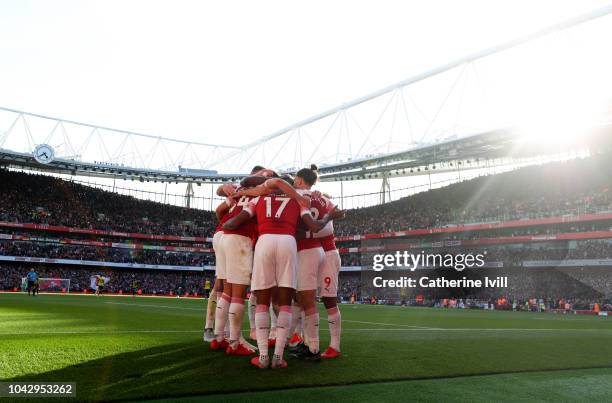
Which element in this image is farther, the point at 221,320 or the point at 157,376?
the point at 221,320

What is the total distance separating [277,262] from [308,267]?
752 mm

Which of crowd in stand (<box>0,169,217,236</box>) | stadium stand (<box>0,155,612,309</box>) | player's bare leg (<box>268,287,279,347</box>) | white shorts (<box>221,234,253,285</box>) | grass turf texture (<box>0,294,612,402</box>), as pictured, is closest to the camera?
grass turf texture (<box>0,294,612,402</box>)

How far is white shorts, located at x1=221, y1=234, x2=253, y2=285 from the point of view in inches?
279

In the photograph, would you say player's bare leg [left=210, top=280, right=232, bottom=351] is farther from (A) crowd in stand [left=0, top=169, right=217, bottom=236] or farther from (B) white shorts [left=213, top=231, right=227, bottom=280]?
(A) crowd in stand [left=0, top=169, right=217, bottom=236]

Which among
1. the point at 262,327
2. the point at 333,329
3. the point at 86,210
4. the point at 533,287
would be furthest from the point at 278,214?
the point at 86,210

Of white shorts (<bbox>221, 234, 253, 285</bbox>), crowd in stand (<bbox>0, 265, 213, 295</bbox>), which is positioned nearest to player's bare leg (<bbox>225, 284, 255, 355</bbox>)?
white shorts (<bbox>221, 234, 253, 285</bbox>)

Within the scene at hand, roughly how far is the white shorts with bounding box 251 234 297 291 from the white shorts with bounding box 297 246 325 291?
59cm

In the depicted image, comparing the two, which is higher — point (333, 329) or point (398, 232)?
point (398, 232)

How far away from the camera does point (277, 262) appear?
6363 millimetres

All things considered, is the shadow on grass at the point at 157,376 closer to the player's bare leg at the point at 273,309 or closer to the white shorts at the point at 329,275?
the player's bare leg at the point at 273,309

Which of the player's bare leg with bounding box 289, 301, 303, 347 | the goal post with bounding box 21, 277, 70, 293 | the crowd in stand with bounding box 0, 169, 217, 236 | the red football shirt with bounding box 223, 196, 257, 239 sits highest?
the crowd in stand with bounding box 0, 169, 217, 236

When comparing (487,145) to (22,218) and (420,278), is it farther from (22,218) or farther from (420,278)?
(22,218)

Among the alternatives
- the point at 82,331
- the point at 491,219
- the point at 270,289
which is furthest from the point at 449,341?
the point at 491,219

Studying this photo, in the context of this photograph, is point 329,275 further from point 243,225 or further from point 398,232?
point 398,232
